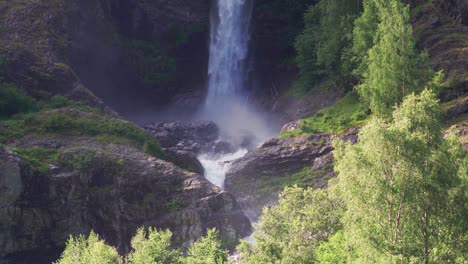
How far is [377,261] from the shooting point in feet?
73.2

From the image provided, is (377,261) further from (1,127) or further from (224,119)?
(224,119)

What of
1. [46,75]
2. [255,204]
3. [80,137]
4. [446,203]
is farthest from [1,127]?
[446,203]

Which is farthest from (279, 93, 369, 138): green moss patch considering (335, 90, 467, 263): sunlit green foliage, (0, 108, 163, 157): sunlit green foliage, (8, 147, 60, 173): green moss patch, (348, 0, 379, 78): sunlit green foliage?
(335, 90, 467, 263): sunlit green foliage

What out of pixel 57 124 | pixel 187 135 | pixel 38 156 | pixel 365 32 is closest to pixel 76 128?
pixel 57 124

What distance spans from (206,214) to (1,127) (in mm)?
18287

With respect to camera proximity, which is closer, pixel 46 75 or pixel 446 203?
pixel 446 203

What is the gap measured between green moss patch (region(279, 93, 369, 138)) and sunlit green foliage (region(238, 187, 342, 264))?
952 inches

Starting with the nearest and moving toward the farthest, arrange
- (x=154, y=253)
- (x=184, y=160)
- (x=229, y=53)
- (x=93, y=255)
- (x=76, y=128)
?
(x=154, y=253) < (x=93, y=255) < (x=76, y=128) < (x=184, y=160) < (x=229, y=53)

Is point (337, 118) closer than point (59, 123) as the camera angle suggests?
No

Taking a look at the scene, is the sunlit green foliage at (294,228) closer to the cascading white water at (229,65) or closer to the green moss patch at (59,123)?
the green moss patch at (59,123)

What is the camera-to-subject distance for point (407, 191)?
22.9 metres

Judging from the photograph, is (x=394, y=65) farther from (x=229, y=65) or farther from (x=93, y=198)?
(x=229, y=65)

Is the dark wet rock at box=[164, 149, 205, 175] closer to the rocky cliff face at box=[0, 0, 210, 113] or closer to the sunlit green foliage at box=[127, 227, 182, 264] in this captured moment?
the rocky cliff face at box=[0, 0, 210, 113]

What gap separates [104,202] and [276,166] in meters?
15.7
